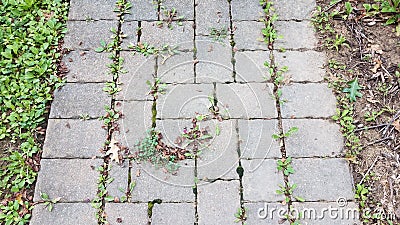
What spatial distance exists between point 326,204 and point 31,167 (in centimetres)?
182

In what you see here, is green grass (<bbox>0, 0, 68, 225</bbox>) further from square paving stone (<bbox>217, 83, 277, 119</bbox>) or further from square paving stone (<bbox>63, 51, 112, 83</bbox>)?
square paving stone (<bbox>217, 83, 277, 119</bbox>)

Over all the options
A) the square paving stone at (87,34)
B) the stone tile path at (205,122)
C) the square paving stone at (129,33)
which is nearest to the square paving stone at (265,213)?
the stone tile path at (205,122)

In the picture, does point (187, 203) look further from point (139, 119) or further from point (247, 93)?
point (247, 93)

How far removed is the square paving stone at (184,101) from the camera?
307 centimetres

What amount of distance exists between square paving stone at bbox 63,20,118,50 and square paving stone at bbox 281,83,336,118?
1.40 metres

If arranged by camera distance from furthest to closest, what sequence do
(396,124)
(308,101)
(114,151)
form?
(308,101) → (396,124) → (114,151)

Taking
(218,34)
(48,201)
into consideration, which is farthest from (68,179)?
(218,34)

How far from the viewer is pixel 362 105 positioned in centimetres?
311

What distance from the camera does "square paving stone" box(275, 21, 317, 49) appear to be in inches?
134

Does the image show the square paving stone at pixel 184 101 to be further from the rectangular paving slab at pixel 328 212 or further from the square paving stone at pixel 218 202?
the rectangular paving slab at pixel 328 212

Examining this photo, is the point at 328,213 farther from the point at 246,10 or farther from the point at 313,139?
the point at 246,10

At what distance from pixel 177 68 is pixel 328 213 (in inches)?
55.7

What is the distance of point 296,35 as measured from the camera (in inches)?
136

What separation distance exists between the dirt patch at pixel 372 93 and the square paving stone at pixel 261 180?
492mm
